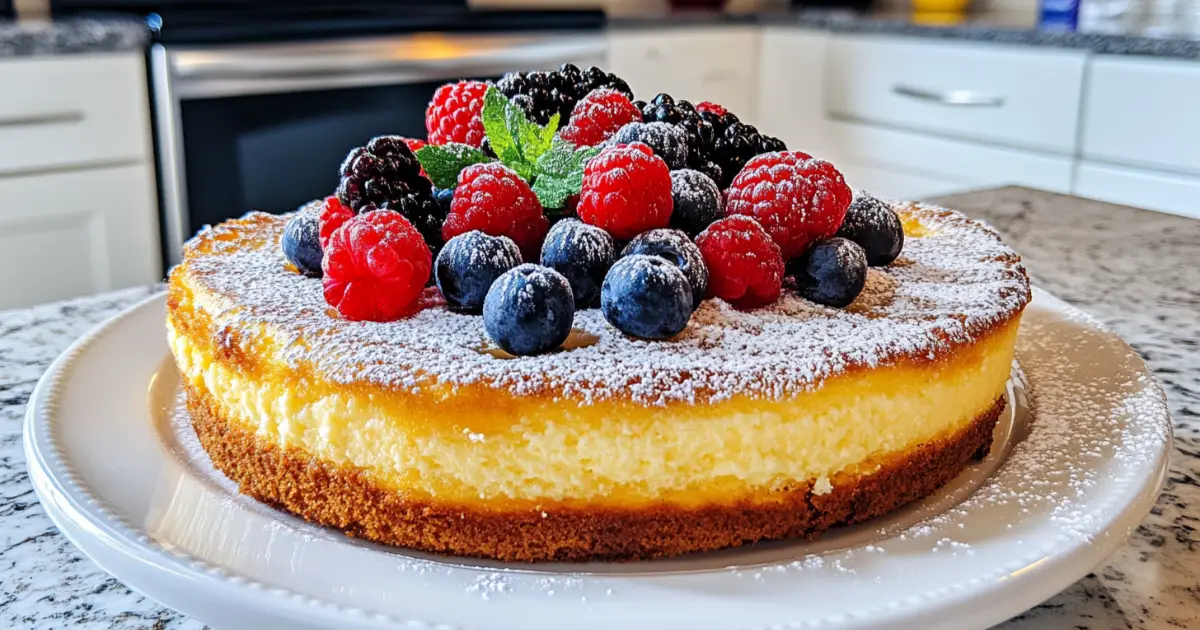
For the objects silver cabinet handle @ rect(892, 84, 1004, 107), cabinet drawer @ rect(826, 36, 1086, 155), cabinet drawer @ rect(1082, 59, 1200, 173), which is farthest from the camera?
silver cabinet handle @ rect(892, 84, 1004, 107)

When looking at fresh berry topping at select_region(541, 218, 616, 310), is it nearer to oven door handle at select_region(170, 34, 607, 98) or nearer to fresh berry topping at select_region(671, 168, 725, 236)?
fresh berry topping at select_region(671, 168, 725, 236)

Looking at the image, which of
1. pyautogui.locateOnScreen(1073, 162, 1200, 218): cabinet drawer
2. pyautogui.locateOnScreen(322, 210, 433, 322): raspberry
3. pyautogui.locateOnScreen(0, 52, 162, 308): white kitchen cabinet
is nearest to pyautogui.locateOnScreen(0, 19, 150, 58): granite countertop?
pyautogui.locateOnScreen(0, 52, 162, 308): white kitchen cabinet

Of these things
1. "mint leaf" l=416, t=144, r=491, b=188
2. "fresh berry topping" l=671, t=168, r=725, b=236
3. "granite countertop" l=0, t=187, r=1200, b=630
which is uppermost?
"mint leaf" l=416, t=144, r=491, b=188

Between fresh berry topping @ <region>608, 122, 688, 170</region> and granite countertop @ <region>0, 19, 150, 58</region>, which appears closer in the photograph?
fresh berry topping @ <region>608, 122, 688, 170</region>

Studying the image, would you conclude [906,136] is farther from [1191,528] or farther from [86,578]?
Result: [86,578]

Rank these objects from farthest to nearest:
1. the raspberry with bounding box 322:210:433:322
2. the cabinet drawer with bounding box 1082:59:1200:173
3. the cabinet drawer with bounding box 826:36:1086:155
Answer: the cabinet drawer with bounding box 826:36:1086:155 < the cabinet drawer with bounding box 1082:59:1200:173 < the raspberry with bounding box 322:210:433:322

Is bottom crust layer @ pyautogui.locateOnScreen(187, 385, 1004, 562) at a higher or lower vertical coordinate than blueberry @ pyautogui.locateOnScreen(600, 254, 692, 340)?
lower
